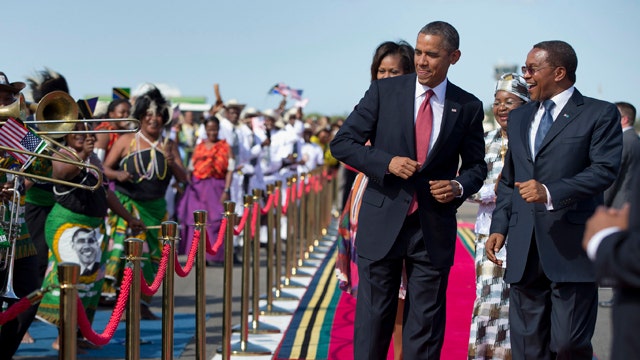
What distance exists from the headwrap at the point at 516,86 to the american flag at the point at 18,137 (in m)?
3.16

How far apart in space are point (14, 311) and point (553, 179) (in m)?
2.84

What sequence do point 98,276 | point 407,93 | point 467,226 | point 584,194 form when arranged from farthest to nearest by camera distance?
point 467,226 < point 98,276 < point 407,93 < point 584,194

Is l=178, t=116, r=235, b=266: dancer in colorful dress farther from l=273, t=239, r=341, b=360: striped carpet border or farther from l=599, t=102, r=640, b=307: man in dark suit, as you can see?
l=599, t=102, r=640, b=307: man in dark suit

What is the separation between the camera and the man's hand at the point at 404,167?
555cm

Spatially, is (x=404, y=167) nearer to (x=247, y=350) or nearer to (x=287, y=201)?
(x=247, y=350)

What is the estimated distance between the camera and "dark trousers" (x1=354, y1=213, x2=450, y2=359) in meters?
5.80

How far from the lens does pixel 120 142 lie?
33.7ft

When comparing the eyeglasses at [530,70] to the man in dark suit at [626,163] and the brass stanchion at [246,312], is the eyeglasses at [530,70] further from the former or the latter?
the man in dark suit at [626,163]

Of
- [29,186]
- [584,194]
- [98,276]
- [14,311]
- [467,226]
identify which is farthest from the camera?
[467,226]

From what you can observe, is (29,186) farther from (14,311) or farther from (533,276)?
(533,276)

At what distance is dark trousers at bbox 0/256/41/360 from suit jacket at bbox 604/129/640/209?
267 inches

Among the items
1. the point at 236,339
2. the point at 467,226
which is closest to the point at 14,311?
the point at 236,339

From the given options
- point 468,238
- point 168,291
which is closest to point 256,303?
point 168,291

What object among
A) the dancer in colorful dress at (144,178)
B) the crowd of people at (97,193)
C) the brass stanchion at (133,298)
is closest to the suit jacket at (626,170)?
the crowd of people at (97,193)
